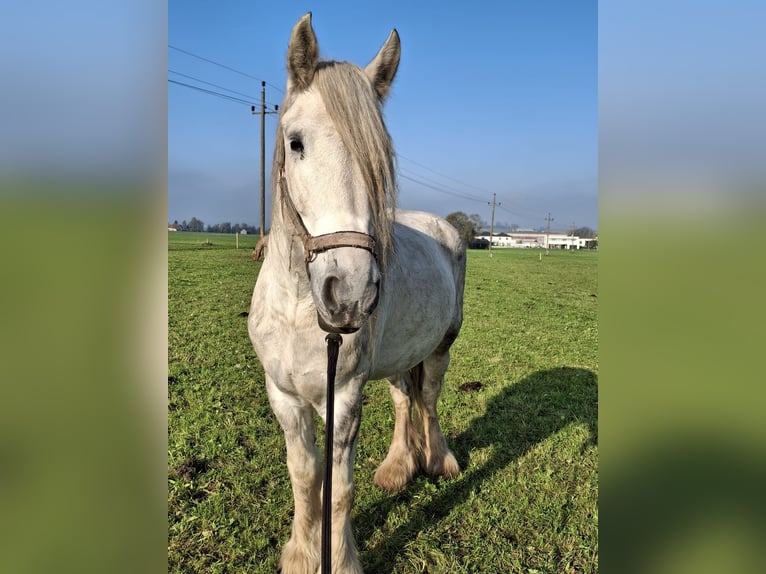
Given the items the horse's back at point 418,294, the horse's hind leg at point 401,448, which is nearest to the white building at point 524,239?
the horse's back at point 418,294

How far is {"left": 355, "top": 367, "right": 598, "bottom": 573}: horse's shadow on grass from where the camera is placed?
3.06m

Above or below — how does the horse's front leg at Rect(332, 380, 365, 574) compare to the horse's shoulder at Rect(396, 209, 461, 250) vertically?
below

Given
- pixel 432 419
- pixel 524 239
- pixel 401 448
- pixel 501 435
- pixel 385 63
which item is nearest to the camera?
pixel 385 63

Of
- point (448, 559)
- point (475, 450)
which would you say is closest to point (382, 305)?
point (448, 559)

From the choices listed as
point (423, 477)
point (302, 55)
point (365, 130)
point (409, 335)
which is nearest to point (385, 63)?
point (302, 55)

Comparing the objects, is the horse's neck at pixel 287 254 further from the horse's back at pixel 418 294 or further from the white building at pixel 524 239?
the white building at pixel 524 239

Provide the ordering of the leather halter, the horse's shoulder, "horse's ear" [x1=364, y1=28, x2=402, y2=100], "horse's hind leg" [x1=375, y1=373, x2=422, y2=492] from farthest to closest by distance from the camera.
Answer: the horse's shoulder → "horse's hind leg" [x1=375, y1=373, x2=422, y2=492] → "horse's ear" [x1=364, y1=28, x2=402, y2=100] → the leather halter

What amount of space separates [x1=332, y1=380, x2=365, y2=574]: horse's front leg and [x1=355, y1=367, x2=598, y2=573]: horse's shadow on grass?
1.03ft

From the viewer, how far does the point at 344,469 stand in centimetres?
245

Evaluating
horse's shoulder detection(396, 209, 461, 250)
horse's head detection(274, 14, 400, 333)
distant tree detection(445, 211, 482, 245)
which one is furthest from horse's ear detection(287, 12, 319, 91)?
distant tree detection(445, 211, 482, 245)

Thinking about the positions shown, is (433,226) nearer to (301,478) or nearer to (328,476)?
(301,478)

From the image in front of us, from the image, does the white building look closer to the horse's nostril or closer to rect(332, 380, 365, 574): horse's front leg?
rect(332, 380, 365, 574): horse's front leg

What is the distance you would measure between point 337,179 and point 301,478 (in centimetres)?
183
